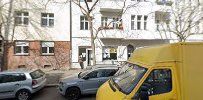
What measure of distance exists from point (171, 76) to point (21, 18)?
66.5 feet

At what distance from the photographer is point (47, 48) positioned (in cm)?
2442

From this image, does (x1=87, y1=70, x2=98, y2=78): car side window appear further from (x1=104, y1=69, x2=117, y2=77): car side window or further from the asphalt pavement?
the asphalt pavement

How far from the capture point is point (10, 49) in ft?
76.1

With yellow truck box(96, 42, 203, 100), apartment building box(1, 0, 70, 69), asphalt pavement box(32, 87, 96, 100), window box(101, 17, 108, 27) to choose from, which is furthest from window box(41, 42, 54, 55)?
yellow truck box(96, 42, 203, 100)

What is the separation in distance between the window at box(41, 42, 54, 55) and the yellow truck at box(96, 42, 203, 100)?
63.0 ft

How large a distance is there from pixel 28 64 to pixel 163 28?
14512 millimetres

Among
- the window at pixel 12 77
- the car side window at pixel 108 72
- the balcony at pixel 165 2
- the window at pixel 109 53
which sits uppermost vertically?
the balcony at pixel 165 2

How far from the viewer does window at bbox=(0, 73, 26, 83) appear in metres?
12.0

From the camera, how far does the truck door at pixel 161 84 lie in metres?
5.67

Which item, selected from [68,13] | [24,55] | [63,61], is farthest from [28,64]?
[68,13]

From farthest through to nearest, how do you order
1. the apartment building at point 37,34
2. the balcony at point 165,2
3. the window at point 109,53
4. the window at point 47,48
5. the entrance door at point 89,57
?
1. the balcony at point 165,2
2. the window at point 109,53
3. the entrance door at point 89,57
4. the window at point 47,48
5. the apartment building at point 37,34

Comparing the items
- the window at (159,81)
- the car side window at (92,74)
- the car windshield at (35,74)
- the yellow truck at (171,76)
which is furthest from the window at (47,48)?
the window at (159,81)

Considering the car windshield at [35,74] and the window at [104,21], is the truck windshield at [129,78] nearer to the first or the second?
the car windshield at [35,74]

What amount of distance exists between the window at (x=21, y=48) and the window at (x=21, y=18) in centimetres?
190
